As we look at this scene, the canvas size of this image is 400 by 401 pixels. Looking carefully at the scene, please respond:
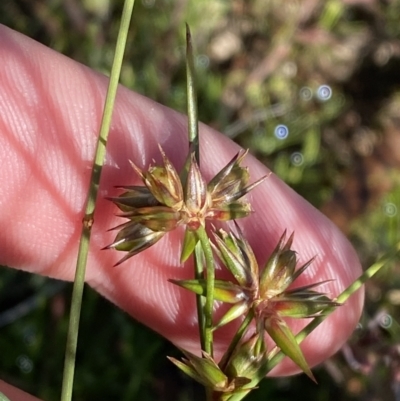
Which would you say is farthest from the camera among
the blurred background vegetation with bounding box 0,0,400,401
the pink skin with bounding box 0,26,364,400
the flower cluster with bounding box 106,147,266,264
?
the blurred background vegetation with bounding box 0,0,400,401

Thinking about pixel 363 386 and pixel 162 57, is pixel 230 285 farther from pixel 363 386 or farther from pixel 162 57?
pixel 162 57

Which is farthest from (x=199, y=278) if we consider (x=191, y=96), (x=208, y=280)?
(x=191, y=96)

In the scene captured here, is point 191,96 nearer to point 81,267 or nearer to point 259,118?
point 81,267

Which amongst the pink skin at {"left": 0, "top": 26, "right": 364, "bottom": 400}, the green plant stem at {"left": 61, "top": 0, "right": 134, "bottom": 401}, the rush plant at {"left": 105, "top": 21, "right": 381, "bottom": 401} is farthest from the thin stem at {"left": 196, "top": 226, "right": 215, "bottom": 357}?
the pink skin at {"left": 0, "top": 26, "right": 364, "bottom": 400}

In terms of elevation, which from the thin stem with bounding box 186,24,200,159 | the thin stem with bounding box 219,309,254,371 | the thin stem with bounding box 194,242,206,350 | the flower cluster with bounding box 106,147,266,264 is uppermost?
the thin stem with bounding box 186,24,200,159

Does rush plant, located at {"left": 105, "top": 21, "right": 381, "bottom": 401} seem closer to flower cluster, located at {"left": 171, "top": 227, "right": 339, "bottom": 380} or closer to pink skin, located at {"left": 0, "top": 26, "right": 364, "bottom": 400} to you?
flower cluster, located at {"left": 171, "top": 227, "right": 339, "bottom": 380}

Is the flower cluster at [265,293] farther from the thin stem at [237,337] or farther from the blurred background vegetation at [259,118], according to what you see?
the blurred background vegetation at [259,118]

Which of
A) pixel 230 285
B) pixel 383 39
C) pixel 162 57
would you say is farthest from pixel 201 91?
pixel 230 285
